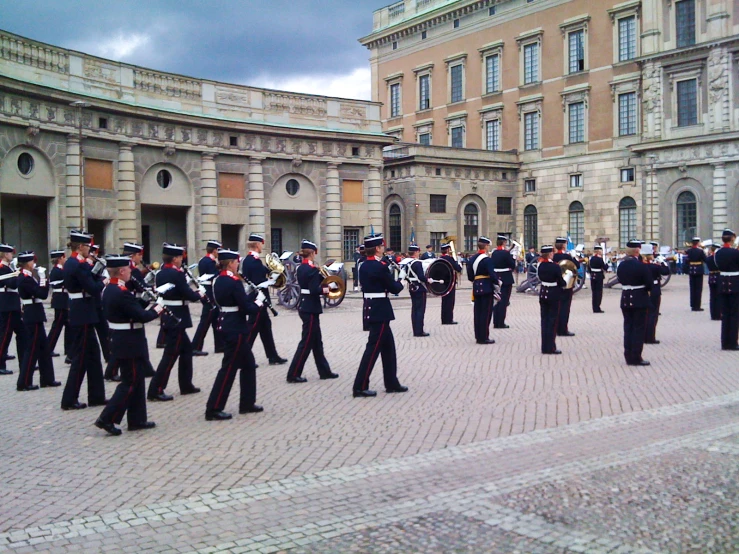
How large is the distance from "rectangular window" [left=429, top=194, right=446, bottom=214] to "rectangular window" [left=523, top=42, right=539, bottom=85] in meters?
9.77

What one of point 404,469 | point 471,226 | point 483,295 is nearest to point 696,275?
point 483,295

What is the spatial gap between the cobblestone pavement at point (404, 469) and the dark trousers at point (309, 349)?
0.27m

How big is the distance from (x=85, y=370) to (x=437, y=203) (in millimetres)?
35300

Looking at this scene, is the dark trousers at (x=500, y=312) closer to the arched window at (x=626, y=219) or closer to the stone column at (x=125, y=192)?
the stone column at (x=125, y=192)

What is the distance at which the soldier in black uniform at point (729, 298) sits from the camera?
13.5 meters

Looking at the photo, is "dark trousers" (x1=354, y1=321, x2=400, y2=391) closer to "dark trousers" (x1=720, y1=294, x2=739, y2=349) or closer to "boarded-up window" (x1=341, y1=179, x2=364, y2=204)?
"dark trousers" (x1=720, y1=294, x2=739, y2=349)

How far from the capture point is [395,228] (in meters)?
44.4

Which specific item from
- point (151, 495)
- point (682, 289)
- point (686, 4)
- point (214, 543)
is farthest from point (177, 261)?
point (686, 4)

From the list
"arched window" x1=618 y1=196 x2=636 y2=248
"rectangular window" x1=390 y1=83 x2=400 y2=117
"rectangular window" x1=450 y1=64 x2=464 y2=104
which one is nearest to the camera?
"arched window" x1=618 y1=196 x2=636 y2=248

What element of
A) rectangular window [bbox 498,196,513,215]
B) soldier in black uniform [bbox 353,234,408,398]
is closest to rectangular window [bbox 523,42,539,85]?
rectangular window [bbox 498,196,513,215]

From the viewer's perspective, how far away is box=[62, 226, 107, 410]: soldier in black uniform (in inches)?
372

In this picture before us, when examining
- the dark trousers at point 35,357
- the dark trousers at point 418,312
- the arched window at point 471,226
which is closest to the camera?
the dark trousers at point 35,357

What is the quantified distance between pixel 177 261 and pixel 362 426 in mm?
3995

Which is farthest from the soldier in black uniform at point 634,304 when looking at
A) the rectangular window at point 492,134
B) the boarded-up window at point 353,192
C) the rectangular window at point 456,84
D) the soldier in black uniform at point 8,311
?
the rectangular window at point 456,84
